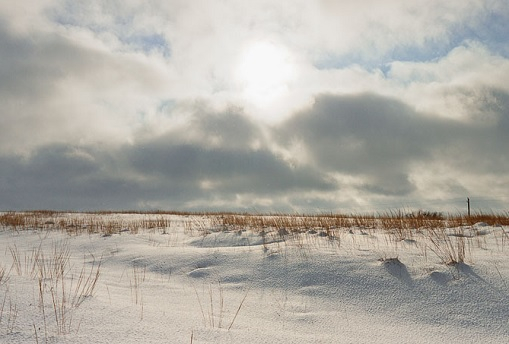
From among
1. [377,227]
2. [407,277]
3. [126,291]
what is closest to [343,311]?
[407,277]

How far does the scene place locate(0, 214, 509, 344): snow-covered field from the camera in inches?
93.2

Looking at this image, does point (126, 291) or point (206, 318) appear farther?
point (126, 291)

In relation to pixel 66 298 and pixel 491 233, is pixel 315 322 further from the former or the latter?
pixel 491 233

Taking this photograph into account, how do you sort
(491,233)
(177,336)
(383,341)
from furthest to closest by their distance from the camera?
1. (491,233)
2. (383,341)
3. (177,336)

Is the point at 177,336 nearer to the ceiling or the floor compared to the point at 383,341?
nearer to the ceiling

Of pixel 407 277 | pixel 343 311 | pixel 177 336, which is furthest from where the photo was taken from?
pixel 407 277

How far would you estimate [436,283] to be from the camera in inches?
132

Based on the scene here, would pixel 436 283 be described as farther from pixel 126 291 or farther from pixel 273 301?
pixel 126 291

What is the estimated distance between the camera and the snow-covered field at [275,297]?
93.2 inches

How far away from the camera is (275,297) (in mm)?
3412

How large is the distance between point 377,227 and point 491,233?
7.34ft

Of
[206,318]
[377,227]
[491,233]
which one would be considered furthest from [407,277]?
[377,227]

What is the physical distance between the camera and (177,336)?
221cm

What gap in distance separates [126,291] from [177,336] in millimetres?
1534
